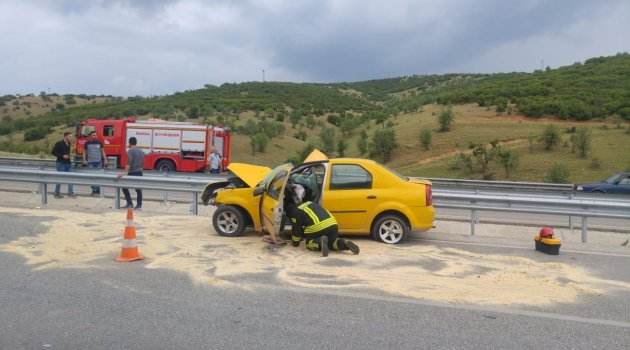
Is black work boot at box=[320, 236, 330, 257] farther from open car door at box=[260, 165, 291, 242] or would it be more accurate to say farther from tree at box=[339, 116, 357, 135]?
tree at box=[339, 116, 357, 135]

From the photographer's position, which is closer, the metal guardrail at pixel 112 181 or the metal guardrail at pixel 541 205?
the metal guardrail at pixel 541 205

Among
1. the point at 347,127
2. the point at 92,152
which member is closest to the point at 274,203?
the point at 92,152

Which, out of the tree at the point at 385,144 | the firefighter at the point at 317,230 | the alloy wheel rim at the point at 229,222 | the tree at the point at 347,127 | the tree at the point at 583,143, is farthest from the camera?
the tree at the point at 347,127

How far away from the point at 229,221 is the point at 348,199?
2.08 meters

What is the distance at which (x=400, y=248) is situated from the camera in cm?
853

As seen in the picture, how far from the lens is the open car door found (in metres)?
8.15

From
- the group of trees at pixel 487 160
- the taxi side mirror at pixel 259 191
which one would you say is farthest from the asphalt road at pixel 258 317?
the group of trees at pixel 487 160

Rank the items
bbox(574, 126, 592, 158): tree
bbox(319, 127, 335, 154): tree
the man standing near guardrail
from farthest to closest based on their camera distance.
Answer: bbox(319, 127, 335, 154): tree → bbox(574, 126, 592, 158): tree → the man standing near guardrail

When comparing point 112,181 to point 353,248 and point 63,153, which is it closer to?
point 63,153

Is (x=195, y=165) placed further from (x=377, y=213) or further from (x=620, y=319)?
(x=620, y=319)

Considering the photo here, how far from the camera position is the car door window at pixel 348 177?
9.07 m

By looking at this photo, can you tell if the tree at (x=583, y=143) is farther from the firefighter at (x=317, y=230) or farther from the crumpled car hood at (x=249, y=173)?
the firefighter at (x=317, y=230)

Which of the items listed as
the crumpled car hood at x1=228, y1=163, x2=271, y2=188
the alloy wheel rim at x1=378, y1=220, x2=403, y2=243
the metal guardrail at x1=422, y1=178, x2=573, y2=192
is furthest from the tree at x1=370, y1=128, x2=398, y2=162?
the alloy wheel rim at x1=378, y1=220, x2=403, y2=243

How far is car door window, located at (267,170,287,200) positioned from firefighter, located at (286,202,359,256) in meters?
0.45
